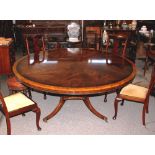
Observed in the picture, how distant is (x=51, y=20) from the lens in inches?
272

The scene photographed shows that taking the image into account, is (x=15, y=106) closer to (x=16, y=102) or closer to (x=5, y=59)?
(x=16, y=102)

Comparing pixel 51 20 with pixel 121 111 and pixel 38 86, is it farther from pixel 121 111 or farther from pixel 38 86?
pixel 38 86

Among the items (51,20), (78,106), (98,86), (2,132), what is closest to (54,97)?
(78,106)

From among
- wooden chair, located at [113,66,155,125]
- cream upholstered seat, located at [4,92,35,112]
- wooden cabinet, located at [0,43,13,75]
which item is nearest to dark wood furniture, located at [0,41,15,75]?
wooden cabinet, located at [0,43,13,75]

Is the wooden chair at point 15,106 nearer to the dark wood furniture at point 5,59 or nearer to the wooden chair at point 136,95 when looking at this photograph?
the wooden chair at point 136,95

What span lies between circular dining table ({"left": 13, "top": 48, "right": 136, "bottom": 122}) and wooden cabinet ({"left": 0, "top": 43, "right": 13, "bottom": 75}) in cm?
93

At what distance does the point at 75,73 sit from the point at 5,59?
6.82 ft

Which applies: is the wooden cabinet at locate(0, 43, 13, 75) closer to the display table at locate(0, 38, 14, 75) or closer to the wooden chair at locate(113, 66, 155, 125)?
the display table at locate(0, 38, 14, 75)

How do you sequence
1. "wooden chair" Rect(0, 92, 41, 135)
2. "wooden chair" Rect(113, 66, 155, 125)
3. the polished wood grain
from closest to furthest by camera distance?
the polished wood grain → "wooden chair" Rect(0, 92, 41, 135) → "wooden chair" Rect(113, 66, 155, 125)

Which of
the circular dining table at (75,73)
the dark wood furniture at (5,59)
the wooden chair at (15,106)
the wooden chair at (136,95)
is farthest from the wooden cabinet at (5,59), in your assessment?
the wooden chair at (136,95)

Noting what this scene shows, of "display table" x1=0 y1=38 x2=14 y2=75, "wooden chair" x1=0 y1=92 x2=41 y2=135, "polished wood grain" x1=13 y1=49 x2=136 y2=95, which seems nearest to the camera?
"polished wood grain" x1=13 y1=49 x2=136 y2=95

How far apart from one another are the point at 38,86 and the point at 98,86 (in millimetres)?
666

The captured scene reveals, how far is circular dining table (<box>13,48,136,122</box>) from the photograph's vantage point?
2248 millimetres

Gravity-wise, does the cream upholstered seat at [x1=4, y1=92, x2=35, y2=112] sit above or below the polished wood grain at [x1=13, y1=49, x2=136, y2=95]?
below
